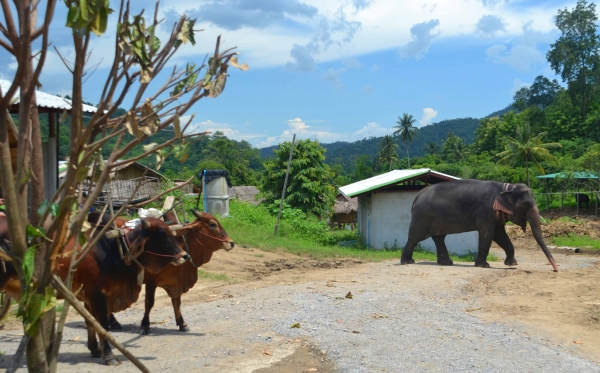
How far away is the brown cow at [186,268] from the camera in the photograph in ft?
27.6

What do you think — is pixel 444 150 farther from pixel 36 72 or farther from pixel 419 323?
pixel 36 72

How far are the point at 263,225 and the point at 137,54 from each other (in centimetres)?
2184

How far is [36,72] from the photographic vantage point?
3.02 metres

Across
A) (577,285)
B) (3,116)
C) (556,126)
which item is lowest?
(577,285)

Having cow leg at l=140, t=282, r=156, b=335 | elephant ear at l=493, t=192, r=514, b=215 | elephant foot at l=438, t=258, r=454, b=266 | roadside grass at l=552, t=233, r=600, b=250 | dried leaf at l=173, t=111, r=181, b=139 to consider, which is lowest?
roadside grass at l=552, t=233, r=600, b=250

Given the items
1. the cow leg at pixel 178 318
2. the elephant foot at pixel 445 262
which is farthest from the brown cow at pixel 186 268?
the elephant foot at pixel 445 262

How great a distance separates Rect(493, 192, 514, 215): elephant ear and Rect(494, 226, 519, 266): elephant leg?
0.73m

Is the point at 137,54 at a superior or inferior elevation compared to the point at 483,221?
superior

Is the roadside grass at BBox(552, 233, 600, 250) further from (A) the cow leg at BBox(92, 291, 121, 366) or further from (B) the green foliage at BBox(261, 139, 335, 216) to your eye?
(A) the cow leg at BBox(92, 291, 121, 366)

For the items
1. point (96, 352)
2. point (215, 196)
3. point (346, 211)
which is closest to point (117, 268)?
point (96, 352)

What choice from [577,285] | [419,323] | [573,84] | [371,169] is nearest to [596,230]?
[577,285]

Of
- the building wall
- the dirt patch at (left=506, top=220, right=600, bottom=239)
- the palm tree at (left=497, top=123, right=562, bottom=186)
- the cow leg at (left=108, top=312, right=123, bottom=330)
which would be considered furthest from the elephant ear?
the palm tree at (left=497, top=123, right=562, bottom=186)

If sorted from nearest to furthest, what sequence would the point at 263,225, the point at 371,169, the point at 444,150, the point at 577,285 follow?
the point at 577,285 → the point at 263,225 → the point at 371,169 → the point at 444,150

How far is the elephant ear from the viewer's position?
1698 centimetres
